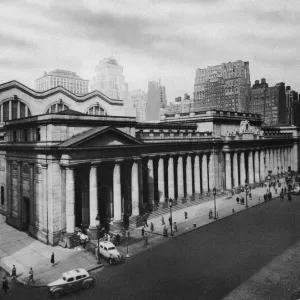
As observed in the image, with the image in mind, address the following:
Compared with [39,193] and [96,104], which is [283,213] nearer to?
[39,193]

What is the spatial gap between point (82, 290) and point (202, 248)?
14.1m

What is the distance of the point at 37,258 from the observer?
33281 millimetres

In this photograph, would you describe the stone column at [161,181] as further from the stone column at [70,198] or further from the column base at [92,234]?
the stone column at [70,198]

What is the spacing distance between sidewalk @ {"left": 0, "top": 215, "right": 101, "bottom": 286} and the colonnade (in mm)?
40865

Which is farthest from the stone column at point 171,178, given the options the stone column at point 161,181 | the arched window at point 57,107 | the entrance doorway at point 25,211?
the arched window at point 57,107

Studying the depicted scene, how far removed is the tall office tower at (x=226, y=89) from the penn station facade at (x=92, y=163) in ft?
326

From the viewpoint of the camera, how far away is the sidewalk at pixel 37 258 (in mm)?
29328

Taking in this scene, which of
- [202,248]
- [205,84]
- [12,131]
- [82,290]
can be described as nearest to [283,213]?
[202,248]

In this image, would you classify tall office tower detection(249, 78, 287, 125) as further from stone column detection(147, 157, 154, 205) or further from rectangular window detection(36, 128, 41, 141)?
rectangular window detection(36, 128, 41, 141)

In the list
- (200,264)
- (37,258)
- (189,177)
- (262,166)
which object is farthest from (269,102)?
(37,258)

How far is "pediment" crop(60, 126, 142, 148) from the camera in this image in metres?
36.5

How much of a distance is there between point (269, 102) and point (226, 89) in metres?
23.7

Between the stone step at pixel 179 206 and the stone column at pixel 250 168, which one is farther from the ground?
the stone column at pixel 250 168

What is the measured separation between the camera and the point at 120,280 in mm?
27297
